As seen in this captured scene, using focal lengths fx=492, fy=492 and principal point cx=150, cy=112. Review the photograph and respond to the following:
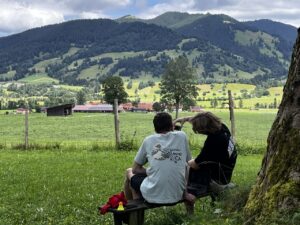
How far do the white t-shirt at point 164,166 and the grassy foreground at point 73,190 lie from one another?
508 mm

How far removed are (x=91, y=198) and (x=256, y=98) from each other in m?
165

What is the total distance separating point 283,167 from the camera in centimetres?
638

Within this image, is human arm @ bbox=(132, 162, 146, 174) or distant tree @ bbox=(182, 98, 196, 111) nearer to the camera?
human arm @ bbox=(132, 162, 146, 174)

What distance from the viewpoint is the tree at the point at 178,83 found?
82950mm

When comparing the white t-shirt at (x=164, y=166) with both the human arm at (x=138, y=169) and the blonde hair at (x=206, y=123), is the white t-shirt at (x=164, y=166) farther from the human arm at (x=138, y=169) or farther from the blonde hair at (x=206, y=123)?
the blonde hair at (x=206, y=123)

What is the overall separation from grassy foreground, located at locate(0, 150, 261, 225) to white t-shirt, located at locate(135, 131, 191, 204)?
508 millimetres

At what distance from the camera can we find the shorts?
7762 mm

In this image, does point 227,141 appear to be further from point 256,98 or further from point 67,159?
point 256,98

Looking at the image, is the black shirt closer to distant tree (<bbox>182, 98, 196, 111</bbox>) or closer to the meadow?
the meadow

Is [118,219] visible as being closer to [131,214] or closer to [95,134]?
[131,214]

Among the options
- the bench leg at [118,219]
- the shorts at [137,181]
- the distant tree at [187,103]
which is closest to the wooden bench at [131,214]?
the bench leg at [118,219]

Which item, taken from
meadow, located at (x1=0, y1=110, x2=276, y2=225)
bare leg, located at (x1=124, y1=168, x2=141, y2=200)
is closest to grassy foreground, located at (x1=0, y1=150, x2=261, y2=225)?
meadow, located at (x1=0, y1=110, x2=276, y2=225)

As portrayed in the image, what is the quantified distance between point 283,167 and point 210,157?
201cm

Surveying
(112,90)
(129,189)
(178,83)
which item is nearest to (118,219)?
(129,189)
